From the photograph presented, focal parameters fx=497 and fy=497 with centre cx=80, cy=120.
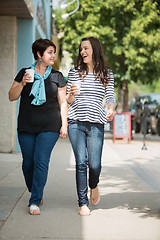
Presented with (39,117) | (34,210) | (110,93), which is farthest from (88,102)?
(34,210)

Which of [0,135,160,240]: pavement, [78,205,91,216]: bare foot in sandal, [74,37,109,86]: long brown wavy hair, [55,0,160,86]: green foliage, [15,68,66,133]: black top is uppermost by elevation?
[55,0,160,86]: green foliage

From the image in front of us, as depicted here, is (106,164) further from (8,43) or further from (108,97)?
(108,97)

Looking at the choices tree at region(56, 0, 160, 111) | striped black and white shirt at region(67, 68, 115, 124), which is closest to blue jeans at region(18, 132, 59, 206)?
striped black and white shirt at region(67, 68, 115, 124)

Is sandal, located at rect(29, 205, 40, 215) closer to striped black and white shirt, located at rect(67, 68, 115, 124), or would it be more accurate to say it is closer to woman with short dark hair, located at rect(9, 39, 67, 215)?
woman with short dark hair, located at rect(9, 39, 67, 215)

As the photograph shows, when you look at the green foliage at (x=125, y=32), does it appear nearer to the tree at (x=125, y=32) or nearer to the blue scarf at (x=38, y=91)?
the tree at (x=125, y=32)

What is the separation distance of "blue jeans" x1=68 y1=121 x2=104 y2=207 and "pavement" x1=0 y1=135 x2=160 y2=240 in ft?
0.96

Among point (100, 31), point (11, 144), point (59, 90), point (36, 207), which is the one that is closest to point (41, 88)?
point (59, 90)

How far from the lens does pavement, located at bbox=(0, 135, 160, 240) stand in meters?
4.42

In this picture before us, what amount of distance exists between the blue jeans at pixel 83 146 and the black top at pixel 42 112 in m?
0.21

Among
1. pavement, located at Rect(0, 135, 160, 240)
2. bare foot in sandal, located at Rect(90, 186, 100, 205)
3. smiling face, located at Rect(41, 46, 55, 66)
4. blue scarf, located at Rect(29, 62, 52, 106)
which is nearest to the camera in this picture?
pavement, located at Rect(0, 135, 160, 240)

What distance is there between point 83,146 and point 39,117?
56 cm

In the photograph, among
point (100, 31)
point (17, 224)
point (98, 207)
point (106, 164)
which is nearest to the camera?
point (17, 224)

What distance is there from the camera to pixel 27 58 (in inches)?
475

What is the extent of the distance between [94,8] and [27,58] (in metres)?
7.65
